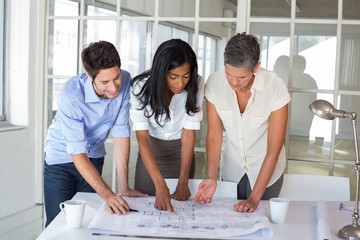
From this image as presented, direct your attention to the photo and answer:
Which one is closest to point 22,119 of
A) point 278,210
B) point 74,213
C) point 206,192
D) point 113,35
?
point 113,35

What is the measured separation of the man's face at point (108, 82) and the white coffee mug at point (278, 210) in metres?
0.78

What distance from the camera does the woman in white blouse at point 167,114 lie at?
2.15 m

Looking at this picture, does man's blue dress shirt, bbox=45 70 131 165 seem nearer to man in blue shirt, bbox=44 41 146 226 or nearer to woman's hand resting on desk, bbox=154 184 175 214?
man in blue shirt, bbox=44 41 146 226

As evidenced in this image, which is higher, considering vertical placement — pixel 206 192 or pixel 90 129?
pixel 90 129

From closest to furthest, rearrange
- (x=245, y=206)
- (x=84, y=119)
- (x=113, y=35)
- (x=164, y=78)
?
(x=245, y=206), (x=164, y=78), (x=84, y=119), (x=113, y=35)

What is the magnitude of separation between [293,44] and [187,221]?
1.84 m

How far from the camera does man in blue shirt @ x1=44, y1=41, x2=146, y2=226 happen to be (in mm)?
2076

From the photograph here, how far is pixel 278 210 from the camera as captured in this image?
1.89 metres

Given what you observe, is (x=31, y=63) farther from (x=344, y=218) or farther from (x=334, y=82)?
(x=344, y=218)

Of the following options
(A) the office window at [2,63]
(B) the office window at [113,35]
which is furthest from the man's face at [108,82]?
(A) the office window at [2,63]

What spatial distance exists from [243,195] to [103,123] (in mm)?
745

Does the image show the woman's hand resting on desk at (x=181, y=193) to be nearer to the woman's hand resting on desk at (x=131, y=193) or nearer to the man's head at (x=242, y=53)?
the woman's hand resting on desk at (x=131, y=193)

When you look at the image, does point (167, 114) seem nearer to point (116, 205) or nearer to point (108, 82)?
point (108, 82)

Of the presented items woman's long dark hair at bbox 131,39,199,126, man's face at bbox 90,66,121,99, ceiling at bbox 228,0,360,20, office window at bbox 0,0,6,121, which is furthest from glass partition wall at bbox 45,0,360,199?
man's face at bbox 90,66,121,99
